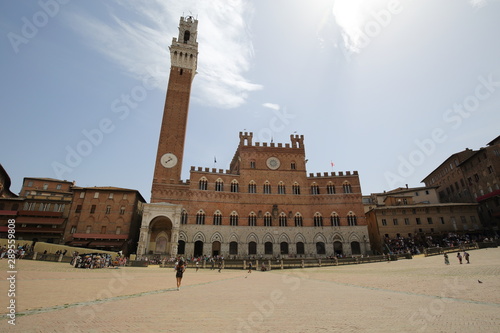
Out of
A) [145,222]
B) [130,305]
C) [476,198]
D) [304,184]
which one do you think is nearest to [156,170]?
[145,222]

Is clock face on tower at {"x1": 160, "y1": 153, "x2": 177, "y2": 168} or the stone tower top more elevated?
the stone tower top

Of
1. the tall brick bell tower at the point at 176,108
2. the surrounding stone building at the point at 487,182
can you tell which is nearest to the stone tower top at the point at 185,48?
the tall brick bell tower at the point at 176,108

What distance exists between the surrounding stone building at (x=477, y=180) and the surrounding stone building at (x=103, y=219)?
53648mm

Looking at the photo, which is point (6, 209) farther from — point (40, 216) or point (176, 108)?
point (176, 108)

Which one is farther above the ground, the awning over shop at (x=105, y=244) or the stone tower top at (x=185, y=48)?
the stone tower top at (x=185, y=48)

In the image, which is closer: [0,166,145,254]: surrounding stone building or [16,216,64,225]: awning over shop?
[0,166,145,254]: surrounding stone building

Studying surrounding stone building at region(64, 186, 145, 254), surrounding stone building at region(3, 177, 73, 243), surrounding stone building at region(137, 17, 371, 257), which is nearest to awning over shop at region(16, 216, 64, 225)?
surrounding stone building at region(3, 177, 73, 243)

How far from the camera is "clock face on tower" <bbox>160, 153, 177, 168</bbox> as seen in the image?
36.1 m

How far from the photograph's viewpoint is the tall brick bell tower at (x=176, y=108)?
116 ft

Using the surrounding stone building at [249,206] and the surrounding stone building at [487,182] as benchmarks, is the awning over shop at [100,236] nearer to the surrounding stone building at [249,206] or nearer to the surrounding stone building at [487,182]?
the surrounding stone building at [249,206]

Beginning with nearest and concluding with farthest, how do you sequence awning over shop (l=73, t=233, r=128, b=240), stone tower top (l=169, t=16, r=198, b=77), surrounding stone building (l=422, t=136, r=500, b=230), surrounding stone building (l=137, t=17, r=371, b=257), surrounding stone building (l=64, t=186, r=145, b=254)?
awning over shop (l=73, t=233, r=128, b=240) → surrounding stone building (l=64, t=186, r=145, b=254) → surrounding stone building (l=137, t=17, r=371, b=257) → surrounding stone building (l=422, t=136, r=500, b=230) → stone tower top (l=169, t=16, r=198, b=77)

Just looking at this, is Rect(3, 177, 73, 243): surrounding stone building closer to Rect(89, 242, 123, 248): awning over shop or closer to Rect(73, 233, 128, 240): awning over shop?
Rect(73, 233, 128, 240): awning over shop

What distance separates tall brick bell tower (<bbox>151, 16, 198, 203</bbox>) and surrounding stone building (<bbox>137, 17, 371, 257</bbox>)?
0.16 metres

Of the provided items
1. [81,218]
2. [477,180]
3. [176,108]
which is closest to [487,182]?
[477,180]
